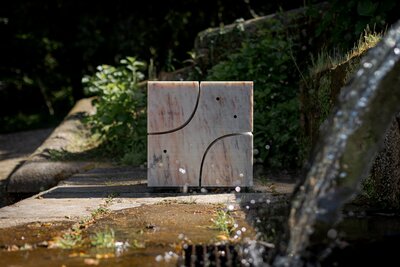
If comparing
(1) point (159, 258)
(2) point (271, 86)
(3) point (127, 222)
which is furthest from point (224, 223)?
(2) point (271, 86)

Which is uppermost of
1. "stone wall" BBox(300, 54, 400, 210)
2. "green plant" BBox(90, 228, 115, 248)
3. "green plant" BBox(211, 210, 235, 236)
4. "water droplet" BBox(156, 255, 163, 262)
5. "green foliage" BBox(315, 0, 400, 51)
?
"green foliage" BBox(315, 0, 400, 51)

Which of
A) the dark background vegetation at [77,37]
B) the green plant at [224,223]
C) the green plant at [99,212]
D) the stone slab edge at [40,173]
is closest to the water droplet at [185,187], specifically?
the green plant at [99,212]

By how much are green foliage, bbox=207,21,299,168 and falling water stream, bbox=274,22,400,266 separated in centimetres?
281

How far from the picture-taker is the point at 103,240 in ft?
11.8

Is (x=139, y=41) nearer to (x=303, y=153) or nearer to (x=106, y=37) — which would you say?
(x=106, y=37)

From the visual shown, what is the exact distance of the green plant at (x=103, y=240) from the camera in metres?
3.57

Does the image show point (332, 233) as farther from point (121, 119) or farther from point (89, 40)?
point (89, 40)

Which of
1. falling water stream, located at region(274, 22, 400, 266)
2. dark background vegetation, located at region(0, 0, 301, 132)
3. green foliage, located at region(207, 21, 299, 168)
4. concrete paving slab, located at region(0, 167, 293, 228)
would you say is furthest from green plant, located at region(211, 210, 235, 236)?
dark background vegetation, located at region(0, 0, 301, 132)

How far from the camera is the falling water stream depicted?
11.2 feet

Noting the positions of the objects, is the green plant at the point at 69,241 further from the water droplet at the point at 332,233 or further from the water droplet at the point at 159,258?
the water droplet at the point at 332,233

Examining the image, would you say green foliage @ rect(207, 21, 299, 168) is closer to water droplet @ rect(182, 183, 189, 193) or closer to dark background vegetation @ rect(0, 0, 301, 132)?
water droplet @ rect(182, 183, 189, 193)

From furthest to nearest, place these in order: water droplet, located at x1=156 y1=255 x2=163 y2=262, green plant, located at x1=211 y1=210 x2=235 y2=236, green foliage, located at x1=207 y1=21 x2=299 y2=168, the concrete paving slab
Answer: green foliage, located at x1=207 y1=21 x2=299 y2=168
the concrete paving slab
green plant, located at x1=211 y1=210 x2=235 y2=236
water droplet, located at x1=156 y1=255 x2=163 y2=262

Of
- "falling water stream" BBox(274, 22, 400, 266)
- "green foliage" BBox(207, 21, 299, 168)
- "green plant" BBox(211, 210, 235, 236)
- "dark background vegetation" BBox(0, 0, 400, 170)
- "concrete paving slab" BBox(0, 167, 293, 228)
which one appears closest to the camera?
"falling water stream" BBox(274, 22, 400, 266)

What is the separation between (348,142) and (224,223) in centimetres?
75
